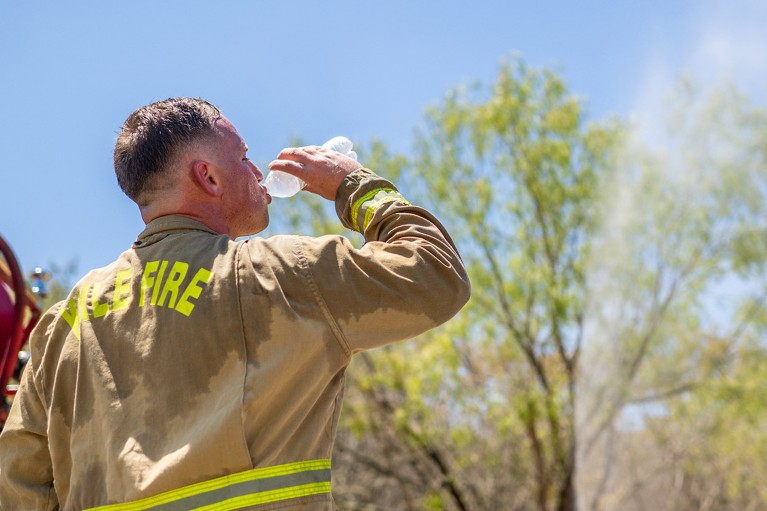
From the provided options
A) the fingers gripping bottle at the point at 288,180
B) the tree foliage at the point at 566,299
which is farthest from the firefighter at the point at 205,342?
the tree foliage at the point at 566,299

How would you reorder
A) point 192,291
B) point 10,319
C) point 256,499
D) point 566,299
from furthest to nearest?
point 566,299 < point 10,319 < point 192,291 < point 256,499

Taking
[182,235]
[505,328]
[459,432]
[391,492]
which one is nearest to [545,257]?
[505,328]

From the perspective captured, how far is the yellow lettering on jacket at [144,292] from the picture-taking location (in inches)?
67.9

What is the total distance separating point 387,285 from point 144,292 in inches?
19.7

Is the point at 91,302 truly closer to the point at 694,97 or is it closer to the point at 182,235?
the point at 182,235

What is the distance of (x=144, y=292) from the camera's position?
5.85ft

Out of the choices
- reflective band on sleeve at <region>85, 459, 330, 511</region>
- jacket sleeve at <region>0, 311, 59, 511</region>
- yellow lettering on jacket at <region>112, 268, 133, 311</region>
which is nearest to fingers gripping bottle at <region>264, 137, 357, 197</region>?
yellow lettering on jacket at <region>112, 268, 133, 311</region>

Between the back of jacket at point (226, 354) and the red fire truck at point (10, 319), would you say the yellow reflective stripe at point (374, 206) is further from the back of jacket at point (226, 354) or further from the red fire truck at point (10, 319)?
Result: the red fire truck at point (10, 319)

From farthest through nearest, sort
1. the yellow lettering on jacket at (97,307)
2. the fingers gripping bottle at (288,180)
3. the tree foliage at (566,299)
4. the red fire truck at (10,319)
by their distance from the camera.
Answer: the tree foliage at (566,299) → the red fire truck at (10,319) → the fingers gripping bottle at (288,180) → the yellow lettering on jacket at (97,307)

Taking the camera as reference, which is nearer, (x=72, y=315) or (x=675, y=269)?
(x=72, y=315)

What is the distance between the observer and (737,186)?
532 inches

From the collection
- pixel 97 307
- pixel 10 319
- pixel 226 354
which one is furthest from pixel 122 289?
pixel 10 319

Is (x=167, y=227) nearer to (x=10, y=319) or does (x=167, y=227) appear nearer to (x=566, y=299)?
(x=10, y=319)

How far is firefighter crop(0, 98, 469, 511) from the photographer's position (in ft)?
5.31
